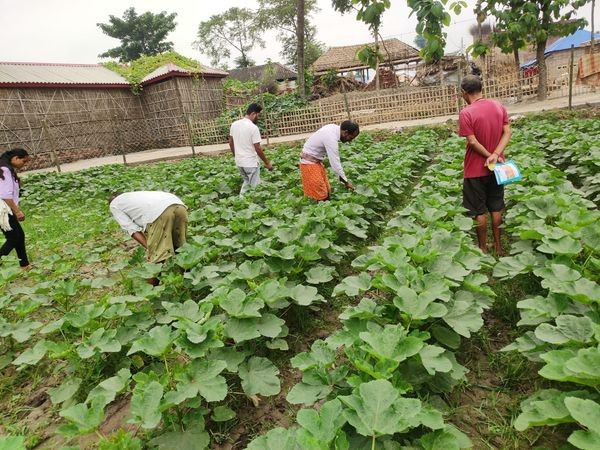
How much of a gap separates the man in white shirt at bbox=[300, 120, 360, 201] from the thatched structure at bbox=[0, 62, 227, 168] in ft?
45.2

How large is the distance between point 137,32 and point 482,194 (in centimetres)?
4610

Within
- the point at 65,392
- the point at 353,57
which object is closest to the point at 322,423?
the point at 65,392

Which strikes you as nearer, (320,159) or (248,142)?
(320,159)

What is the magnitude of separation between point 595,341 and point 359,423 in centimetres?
126

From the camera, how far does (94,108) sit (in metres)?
22.7

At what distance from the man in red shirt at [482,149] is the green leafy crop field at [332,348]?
0.27 m

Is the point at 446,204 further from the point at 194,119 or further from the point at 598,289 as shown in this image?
the point at 194,119

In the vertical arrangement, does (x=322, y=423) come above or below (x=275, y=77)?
below

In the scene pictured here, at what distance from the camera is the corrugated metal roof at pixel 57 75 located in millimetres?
19844

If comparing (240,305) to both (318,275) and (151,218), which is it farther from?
(151,218)

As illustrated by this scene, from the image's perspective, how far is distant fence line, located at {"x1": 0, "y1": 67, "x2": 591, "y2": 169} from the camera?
55.9 feet

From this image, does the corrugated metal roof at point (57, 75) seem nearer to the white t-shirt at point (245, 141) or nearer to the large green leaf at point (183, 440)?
the white t-shirt at point (245, 141)

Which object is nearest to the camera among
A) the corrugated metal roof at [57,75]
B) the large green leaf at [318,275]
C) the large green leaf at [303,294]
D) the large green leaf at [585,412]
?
the large green leaf at [585,412]

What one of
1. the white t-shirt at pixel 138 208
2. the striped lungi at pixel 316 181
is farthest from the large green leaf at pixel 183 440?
the striped lungi at pixel 316 181
